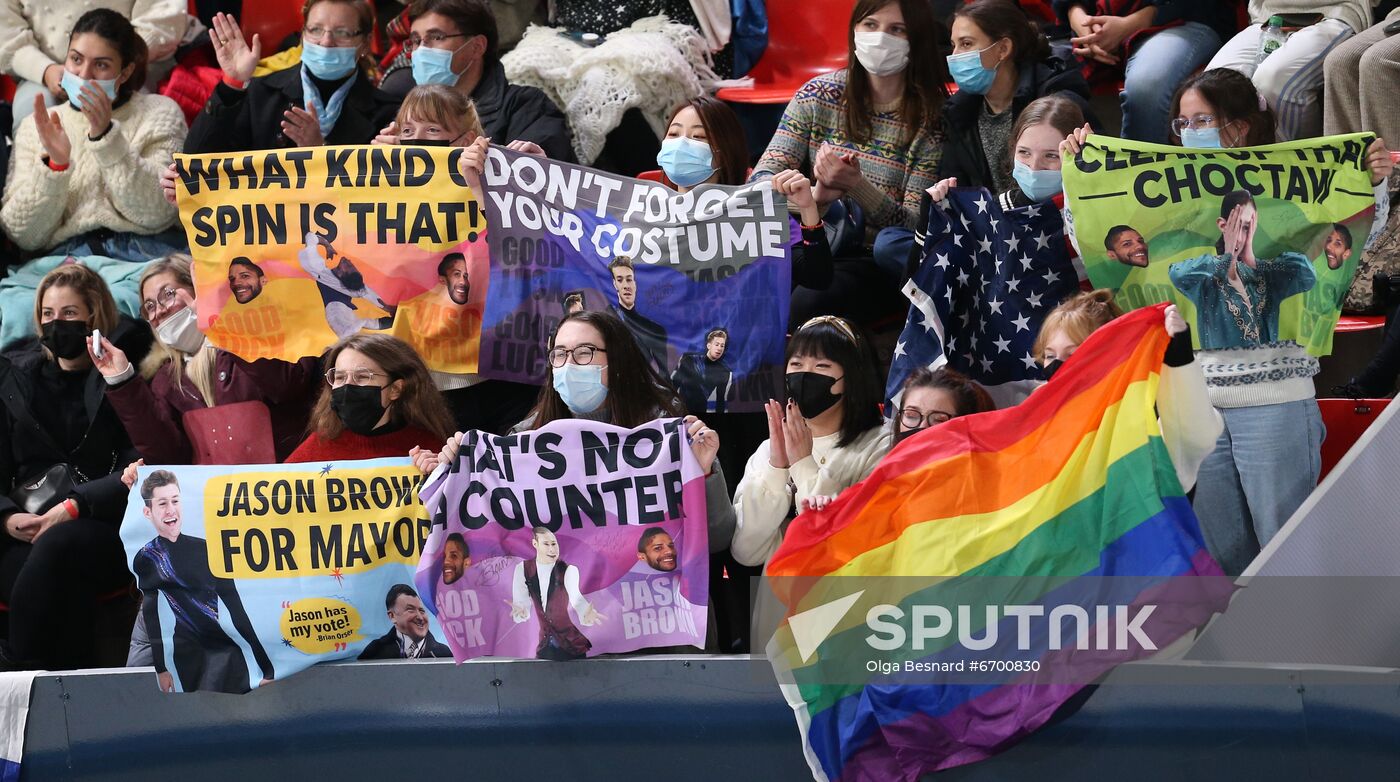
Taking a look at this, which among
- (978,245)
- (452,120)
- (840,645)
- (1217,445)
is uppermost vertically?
(452,120)

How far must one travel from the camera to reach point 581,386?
520 cm

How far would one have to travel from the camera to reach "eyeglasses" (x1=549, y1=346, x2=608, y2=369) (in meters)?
5.21

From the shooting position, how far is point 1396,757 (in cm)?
439

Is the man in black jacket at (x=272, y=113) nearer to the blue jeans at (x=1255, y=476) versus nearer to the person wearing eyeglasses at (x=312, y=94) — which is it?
the person wearing eyeglasses at (x=312, y=94)

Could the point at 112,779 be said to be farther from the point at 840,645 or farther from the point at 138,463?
the point at 840,645

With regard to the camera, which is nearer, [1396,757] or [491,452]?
[1396,757]

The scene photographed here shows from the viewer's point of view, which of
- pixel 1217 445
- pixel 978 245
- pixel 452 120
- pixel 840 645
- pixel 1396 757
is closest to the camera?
pixel 1396 757

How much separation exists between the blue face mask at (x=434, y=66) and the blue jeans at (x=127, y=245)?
121 centimetres

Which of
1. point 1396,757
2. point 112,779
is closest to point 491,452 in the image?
point 112,779

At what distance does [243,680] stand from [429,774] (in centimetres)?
60

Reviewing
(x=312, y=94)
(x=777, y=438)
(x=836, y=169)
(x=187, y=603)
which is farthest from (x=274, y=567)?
(x=312, y=94)

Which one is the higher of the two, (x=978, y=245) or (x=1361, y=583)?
(x=978, y=245)

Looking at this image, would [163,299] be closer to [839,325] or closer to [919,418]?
[839,325]

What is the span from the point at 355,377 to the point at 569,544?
0.85 m
